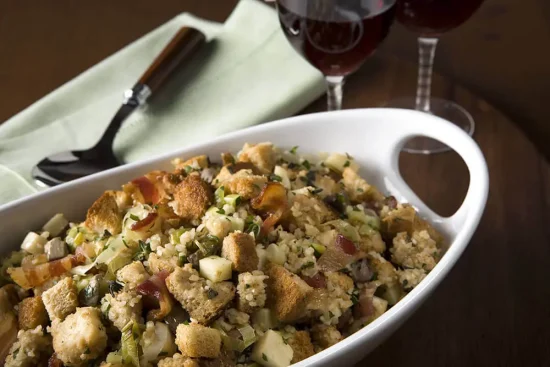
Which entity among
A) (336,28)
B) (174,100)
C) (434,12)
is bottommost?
(174,100)

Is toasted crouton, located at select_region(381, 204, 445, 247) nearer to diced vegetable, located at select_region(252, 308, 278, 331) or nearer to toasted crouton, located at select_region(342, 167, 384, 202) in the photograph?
toasted crouton, located at select_region(342, 167, 384, 202)

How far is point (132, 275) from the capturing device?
93 centimetres

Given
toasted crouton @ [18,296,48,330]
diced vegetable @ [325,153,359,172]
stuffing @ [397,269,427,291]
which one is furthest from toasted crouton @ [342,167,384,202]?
toasted crouton @ [18,296,48,330]

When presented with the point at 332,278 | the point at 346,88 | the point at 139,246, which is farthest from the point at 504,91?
the point at 139,246

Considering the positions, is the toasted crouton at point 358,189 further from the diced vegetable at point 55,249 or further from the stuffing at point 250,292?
the diced vegetable at point 55,249

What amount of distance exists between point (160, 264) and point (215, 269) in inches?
3.0

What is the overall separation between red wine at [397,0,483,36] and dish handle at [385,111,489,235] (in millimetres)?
349

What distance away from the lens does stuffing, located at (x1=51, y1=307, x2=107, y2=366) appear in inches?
34.3

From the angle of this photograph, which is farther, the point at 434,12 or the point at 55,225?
the point at 434,12

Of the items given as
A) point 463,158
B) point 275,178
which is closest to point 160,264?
point 275,178

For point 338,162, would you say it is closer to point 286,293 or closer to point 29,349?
point 286,293

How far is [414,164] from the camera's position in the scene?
1445 millimetres

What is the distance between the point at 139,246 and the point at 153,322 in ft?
0.42

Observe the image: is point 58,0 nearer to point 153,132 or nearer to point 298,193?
point 153,132
